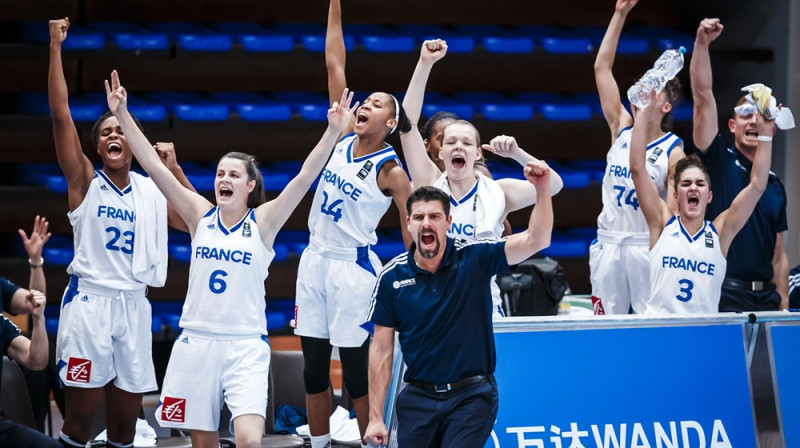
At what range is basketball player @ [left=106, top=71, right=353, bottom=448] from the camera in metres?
5.07

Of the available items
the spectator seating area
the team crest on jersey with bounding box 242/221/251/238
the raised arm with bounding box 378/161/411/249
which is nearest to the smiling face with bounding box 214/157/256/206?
the team crest on jersey with bounding box 242/221/251/238

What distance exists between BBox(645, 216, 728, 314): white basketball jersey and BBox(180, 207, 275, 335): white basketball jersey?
6.86ft

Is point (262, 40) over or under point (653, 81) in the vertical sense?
over

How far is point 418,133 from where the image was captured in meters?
5.93

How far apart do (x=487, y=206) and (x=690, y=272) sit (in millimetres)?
1096

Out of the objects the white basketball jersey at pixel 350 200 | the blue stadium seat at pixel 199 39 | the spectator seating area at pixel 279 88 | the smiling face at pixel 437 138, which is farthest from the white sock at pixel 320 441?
the blue stadium seat at pixel 199 39

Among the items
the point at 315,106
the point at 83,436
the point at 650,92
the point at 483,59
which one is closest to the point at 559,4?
the point at 483,59

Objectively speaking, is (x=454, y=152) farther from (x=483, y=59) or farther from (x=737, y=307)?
(x=483, y=59)

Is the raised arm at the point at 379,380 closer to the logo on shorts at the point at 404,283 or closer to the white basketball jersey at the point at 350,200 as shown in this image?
the logo on shorts at the point at 404,283

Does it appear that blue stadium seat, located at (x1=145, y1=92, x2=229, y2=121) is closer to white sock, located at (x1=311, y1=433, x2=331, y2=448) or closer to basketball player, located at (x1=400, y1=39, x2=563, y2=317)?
basketball player, located at (x1=400, y1=39, x2=563, y2=317)

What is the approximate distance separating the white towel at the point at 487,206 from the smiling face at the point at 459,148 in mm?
165

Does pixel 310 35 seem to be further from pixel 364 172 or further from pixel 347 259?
pixel 347 259

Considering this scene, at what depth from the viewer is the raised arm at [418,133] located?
5.88 meters

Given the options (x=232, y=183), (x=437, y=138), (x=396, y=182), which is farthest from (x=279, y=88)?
(x=232, y=183)
